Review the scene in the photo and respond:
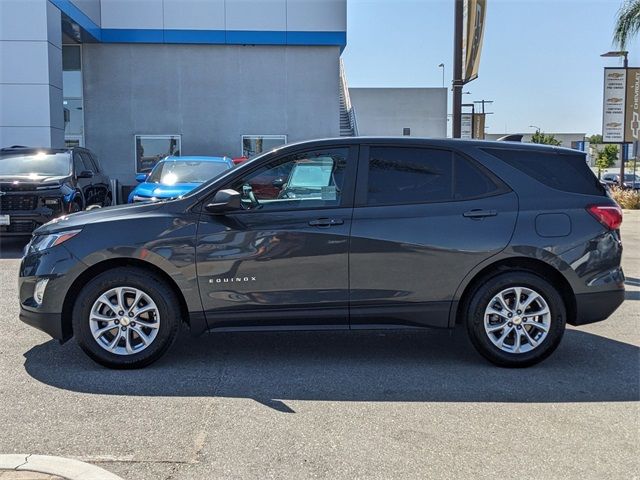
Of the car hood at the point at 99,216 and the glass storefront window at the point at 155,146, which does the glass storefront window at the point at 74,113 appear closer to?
the glass storefront window at the point at 155,146

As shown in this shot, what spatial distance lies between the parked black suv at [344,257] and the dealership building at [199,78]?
17425 mm

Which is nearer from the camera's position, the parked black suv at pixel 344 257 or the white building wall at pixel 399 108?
the parked black suv at pixel 344 257

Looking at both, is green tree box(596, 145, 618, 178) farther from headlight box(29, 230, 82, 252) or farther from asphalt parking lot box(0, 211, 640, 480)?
headlight box(29, 230, 82, 252)

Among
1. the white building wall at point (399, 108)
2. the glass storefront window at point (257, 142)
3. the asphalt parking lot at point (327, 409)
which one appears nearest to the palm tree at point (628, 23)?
the glass storefront window at point (257, 142)

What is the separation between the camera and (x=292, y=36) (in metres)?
21.8

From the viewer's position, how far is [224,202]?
4867 mm

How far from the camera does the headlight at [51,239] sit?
496cm

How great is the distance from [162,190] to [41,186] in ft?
6.32

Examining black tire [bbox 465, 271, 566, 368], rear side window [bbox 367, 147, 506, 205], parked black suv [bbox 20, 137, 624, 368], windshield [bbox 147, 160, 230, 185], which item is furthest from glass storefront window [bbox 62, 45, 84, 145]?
black tire [bbox 465, 271, 566, 368]

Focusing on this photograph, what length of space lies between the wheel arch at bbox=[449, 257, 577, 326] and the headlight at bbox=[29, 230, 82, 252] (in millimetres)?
2978

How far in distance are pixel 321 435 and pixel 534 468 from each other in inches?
47.0

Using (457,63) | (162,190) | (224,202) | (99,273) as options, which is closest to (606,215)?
(224,202)

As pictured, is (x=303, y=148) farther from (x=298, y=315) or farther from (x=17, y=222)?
(x=17, y=222)

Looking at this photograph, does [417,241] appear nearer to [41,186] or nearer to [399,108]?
[41,186]
